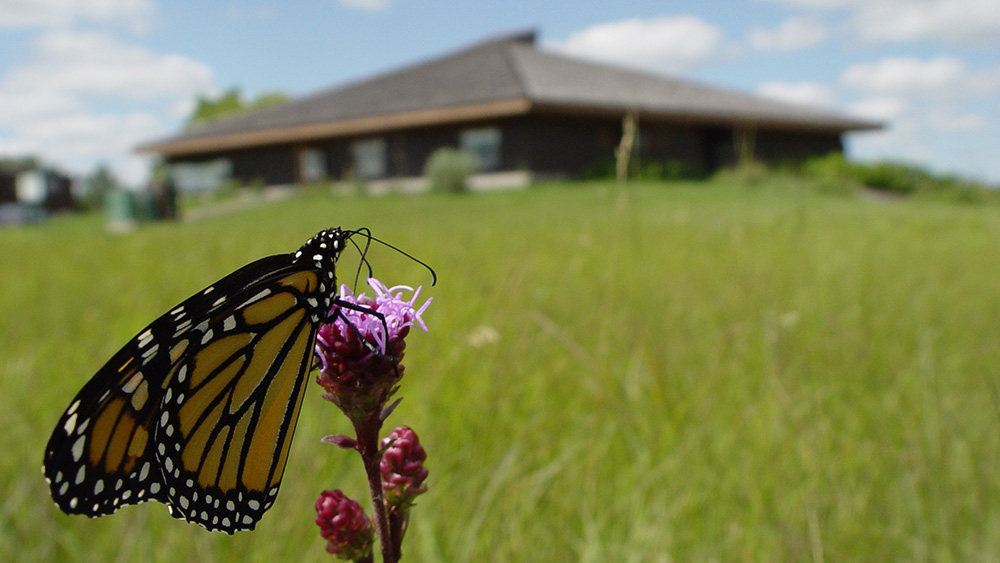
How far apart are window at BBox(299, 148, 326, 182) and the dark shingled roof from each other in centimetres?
132

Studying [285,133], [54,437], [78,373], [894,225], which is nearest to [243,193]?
[285,133]

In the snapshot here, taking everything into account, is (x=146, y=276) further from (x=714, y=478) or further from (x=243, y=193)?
(x=243, y=193)

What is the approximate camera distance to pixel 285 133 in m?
28.5

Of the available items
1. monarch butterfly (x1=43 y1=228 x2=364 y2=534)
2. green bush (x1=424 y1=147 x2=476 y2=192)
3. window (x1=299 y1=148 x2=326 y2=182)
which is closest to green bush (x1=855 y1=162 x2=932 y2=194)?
green bush (x1=424 y1=147 x2=476 y2=192)

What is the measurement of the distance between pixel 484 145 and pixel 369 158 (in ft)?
18.9

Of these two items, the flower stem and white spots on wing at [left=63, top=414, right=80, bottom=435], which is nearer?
the flower stem

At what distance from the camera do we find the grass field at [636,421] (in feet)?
5.90

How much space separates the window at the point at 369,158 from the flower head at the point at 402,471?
94.3ft

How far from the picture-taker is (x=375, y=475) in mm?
585

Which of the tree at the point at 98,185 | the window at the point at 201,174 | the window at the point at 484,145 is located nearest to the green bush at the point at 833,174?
the window at the point at 484,145

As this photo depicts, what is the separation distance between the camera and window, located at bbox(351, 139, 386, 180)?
28891 millimetres

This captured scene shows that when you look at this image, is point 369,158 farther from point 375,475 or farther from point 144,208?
point 375,475

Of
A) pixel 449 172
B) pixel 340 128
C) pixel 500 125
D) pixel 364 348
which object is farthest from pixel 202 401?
pixel 340 128

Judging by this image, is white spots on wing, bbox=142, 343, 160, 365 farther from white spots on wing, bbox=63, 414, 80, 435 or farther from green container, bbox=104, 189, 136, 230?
green container, bbox=104, 189, 136, 230
